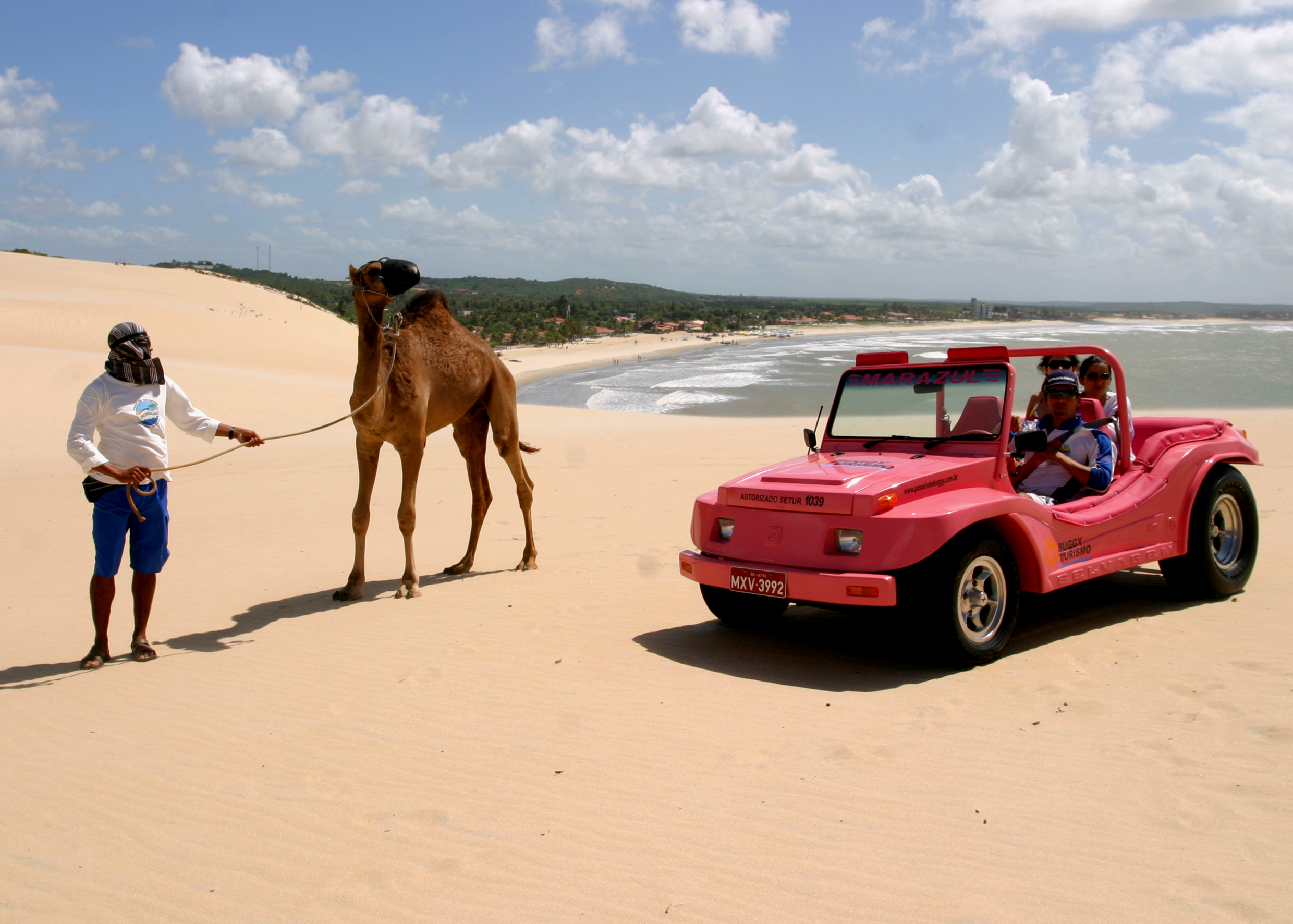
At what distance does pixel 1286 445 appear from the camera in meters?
17.1

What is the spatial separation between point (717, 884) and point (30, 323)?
131 feet

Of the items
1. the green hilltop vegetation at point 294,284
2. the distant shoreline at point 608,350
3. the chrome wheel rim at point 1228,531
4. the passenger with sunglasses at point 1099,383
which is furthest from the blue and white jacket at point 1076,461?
the green hilltop vegetation at point 294,284

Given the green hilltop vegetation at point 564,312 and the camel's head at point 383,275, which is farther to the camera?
the green hilltop vegetation at point 564,312

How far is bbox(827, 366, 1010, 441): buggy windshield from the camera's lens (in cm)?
688

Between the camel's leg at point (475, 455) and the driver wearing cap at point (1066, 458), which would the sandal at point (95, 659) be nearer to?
the camel's leg at point (475, 455)

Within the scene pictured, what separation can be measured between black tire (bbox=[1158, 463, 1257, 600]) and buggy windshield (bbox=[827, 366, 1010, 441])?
209cm

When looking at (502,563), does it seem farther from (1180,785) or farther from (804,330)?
(804,330)

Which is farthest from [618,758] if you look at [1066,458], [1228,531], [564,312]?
[564,312]

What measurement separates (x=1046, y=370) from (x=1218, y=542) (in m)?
2.02

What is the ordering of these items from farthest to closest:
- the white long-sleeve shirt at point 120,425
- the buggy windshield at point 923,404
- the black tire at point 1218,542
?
the black tire at point 1218,542 → the buggy windshield at point 923,404 → the white long-sleeve shirt at point 120,425

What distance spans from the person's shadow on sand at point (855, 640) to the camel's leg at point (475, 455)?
10.3 feet

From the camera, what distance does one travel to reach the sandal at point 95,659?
21.2ft

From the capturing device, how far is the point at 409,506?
339 inches

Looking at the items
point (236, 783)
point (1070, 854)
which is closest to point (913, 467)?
point (1070, 854)
